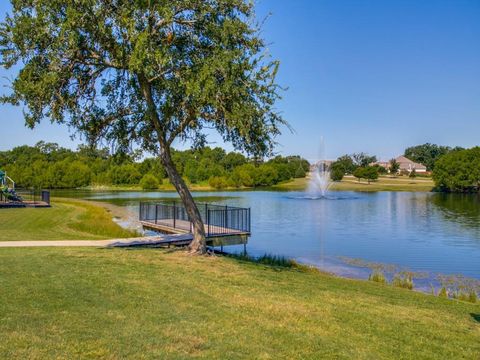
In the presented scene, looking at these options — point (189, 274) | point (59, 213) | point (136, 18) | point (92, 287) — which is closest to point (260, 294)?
point (189, 274)

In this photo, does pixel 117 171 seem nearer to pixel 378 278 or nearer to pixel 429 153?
pixel 378 278

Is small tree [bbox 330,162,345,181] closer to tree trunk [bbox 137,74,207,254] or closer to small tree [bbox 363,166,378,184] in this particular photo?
small tree [bbox 363,166,378,184]

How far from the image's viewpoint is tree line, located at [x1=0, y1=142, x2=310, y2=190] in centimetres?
9362

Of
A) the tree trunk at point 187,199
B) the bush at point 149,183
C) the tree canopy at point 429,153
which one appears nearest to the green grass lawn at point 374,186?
the bush at point 149,183

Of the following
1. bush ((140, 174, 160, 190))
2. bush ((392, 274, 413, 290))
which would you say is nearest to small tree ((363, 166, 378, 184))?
bush ((140, 174, 160, 190))

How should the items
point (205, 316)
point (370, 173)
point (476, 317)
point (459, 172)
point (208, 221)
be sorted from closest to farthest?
1. point (205, 316)
2. point (476, 317)
3. point (208, 221)
4. point (459, 172)
5. point (370, 173)

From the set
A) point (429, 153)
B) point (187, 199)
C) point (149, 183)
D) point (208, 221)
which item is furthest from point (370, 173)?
point (187, 199)

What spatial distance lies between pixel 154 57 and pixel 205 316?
23.2 feet

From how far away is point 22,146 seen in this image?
124 meters

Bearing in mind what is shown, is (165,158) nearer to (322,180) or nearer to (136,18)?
(136,18)

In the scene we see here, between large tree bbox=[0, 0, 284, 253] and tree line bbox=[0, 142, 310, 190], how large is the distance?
67241 millimetres

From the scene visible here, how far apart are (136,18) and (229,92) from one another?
10.4ft

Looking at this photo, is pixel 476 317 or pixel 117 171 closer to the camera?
pixel 476 317

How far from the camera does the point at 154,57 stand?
12266mm
